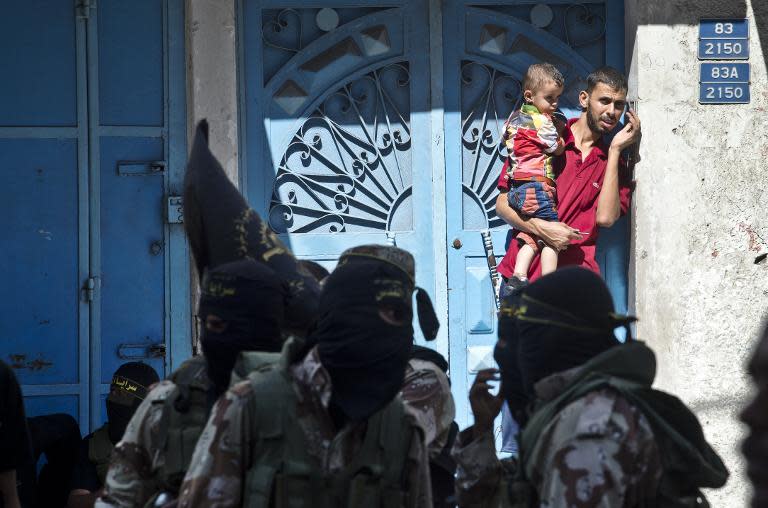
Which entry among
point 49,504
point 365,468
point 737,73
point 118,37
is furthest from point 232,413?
point 737,73

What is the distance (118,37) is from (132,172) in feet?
2.22

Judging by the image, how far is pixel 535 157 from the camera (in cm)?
560

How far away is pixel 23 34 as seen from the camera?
573cm

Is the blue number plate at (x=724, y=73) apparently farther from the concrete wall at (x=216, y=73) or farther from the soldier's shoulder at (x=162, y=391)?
the soldier's shoulder at (x=162, y=391)

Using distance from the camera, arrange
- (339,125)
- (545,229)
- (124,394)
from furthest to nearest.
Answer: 1. (339,125)
2. (545,229)
3. (124,394)

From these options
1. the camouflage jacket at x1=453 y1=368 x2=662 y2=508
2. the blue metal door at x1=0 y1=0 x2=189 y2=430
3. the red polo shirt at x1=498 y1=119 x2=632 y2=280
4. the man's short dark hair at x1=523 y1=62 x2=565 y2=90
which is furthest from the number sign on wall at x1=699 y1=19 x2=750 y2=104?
the camouflage jacket at x1=453 y1=368 x2=662 y2=508

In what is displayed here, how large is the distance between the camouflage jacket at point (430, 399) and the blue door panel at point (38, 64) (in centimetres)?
306

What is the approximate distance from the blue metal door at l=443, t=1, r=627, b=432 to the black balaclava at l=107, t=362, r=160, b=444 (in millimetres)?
1575

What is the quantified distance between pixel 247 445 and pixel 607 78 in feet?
11.7

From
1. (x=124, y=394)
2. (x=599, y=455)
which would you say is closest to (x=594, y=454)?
(x=599, y=455)

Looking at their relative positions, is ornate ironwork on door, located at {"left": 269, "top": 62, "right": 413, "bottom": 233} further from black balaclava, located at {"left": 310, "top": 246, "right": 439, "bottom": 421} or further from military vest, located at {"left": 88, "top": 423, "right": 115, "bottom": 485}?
black balaclava, located at {"left": 310, "top": 246, "right": 439, "bottom": 421}

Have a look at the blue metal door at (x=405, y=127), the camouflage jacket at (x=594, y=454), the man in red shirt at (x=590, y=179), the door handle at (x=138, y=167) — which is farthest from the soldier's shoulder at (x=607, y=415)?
the door handle at (x=138, y=167)

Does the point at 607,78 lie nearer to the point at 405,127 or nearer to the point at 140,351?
the point at 405,127

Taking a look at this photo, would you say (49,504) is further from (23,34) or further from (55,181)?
(23,34)
